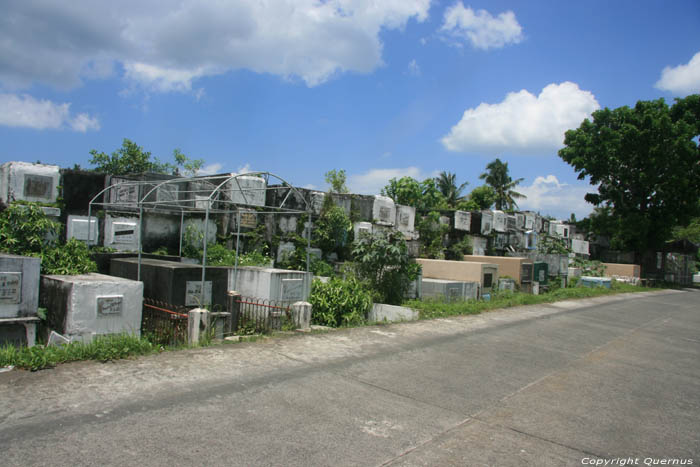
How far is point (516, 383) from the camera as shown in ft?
17.0

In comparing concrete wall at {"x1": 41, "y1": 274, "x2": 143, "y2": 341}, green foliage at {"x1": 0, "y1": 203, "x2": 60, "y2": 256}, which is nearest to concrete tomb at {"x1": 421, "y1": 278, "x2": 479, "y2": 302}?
concrete wall at {"x1": 41, "y1": 274, "x2": 143, "y2": 341}

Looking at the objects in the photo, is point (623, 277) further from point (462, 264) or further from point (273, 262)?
point (273, 262)

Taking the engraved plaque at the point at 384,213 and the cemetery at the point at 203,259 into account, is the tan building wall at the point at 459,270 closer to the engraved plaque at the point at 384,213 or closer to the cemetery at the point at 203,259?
the cemetery at the point at 203,259

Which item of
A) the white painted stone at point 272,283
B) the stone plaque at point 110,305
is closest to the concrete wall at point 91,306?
the stone plaque at point 110,305

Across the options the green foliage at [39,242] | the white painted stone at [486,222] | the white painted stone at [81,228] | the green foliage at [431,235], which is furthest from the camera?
the white painted stone at [486,222]

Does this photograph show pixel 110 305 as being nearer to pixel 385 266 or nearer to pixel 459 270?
pixel 385 266

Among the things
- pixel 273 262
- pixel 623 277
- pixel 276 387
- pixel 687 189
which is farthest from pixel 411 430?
pixel 687 189

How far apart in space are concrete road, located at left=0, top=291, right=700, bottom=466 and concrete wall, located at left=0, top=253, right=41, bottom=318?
2226 mm

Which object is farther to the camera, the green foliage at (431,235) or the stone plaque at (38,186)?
the green foliage at (431,235)

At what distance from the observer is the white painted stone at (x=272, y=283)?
8.60 metres

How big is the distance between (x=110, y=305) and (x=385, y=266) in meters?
5.98

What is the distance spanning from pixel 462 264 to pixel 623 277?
15124mm

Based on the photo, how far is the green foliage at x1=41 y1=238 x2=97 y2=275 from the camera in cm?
710

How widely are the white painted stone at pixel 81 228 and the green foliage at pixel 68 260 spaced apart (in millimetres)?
409
